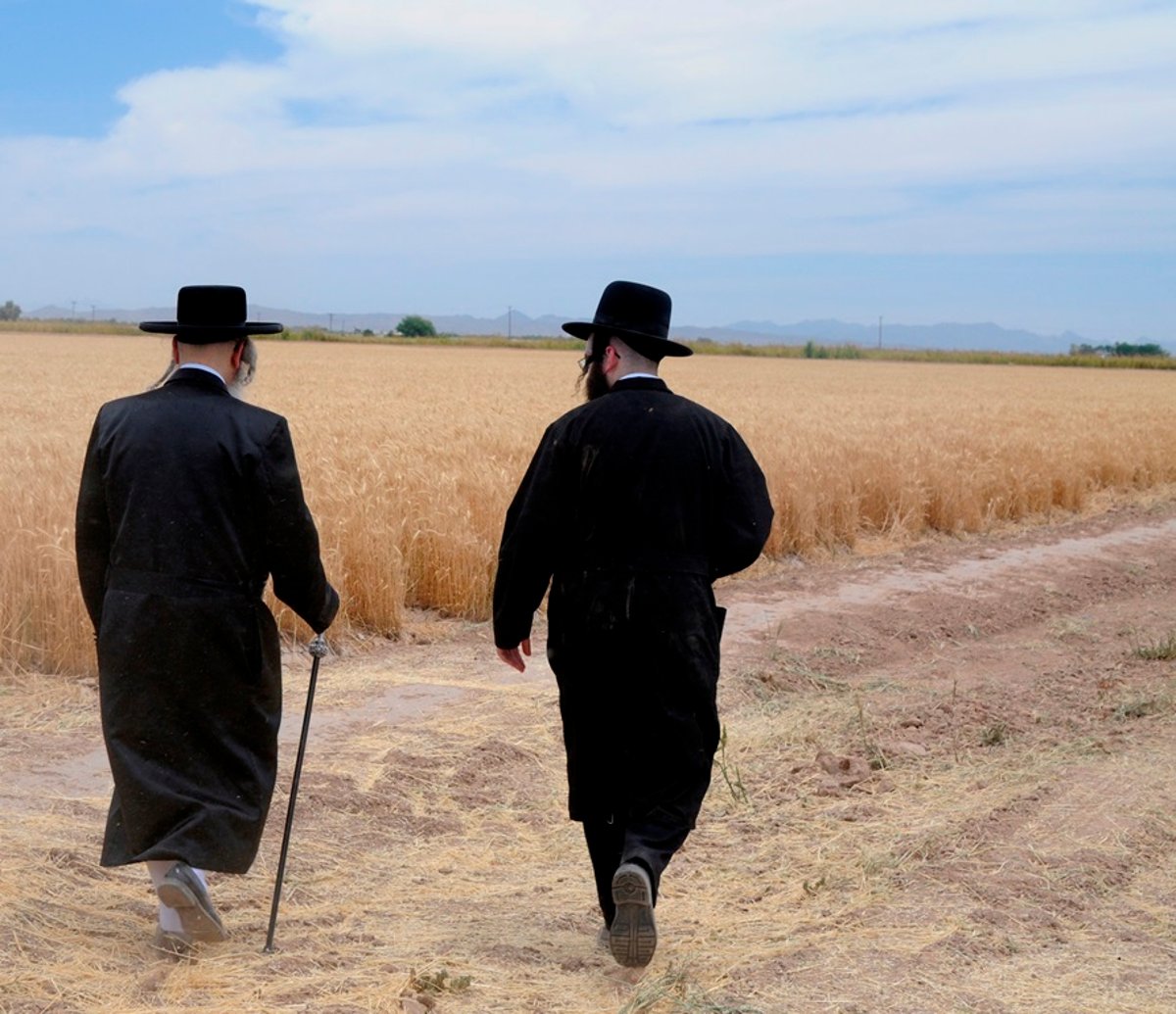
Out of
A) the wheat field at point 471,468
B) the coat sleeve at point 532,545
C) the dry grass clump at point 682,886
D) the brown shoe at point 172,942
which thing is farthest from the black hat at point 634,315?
the wheat field at point 471,468

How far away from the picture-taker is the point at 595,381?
4262 mm

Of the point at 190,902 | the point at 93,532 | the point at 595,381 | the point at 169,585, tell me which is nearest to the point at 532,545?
the point at 595,381

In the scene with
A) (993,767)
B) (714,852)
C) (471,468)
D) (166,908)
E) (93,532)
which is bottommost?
(714,852)

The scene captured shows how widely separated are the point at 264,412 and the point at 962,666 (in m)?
5.73

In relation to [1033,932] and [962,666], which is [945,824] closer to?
[1033,932]

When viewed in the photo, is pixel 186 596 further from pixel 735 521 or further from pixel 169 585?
pixel 735 521

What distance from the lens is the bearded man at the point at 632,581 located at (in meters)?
4.02

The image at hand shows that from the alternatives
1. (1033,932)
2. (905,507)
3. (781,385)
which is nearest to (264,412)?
(1033,932)

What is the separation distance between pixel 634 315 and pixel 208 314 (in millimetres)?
1232

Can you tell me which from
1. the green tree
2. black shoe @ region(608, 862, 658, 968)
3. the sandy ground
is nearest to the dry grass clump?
the sandy ground

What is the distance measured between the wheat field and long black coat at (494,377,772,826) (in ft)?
12.9

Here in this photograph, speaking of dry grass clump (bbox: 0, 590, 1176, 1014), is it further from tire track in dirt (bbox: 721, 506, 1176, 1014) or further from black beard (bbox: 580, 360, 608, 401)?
black beard (bbox: 580, 360, 608, 401)

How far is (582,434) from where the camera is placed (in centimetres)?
406

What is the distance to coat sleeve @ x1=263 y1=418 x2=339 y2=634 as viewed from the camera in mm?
3930
